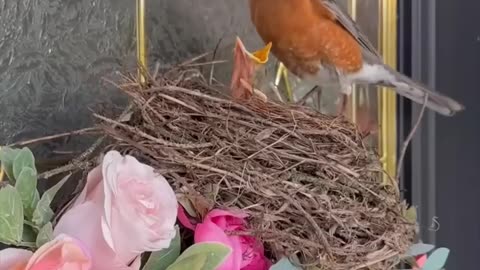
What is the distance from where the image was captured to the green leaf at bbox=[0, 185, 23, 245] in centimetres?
59

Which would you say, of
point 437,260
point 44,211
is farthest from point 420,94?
point 44,211

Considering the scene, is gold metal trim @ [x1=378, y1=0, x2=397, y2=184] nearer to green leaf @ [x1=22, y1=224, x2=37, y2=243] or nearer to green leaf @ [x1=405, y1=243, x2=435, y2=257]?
green leaf @ [x1=405, y1=243, x2=435, y2=257]

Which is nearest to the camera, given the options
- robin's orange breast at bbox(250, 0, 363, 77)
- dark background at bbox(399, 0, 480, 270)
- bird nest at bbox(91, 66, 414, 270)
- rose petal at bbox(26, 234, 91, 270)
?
rose petal at bbox(26, 234, 91, 270)

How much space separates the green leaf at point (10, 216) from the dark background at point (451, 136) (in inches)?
27.4

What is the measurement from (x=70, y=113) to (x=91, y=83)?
0.04 meters

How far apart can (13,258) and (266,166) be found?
0.23 meters

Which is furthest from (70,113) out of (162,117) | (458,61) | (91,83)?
(458,61)

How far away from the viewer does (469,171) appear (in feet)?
3.93

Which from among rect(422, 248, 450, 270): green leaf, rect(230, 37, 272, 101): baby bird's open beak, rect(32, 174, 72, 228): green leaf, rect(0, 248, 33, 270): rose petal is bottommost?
rect(422, 248, 450, 270): green leaf

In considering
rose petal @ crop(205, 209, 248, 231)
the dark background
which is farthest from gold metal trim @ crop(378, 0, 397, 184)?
rose petal @ crop(205, 209, 248, 231)

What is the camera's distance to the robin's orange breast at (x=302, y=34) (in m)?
0.97

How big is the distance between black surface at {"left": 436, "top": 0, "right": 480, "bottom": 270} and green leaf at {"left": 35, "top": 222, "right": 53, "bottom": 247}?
2.32ft

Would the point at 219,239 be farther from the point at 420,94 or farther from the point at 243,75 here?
the point at 420,94

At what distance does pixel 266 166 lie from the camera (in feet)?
2.39
